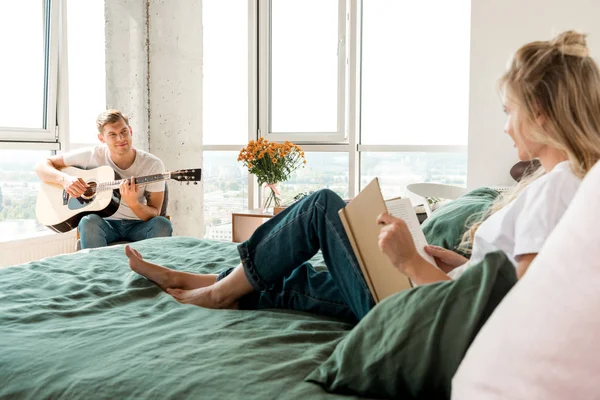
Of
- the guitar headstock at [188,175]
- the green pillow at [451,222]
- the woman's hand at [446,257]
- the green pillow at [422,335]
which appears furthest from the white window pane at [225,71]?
the green pillow at [422,335]

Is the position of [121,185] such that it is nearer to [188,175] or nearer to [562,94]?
[188,175]

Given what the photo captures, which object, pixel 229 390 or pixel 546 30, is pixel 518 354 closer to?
pixel 229 390

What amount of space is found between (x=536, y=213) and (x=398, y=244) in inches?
11.0

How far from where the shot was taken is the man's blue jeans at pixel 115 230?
3.29 m

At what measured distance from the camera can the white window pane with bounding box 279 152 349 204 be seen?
4.68 m

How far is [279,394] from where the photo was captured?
1040 mm

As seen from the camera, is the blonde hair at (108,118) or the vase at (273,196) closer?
the blonde hair at (108,118)

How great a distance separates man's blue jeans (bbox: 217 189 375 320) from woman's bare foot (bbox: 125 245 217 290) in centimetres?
22

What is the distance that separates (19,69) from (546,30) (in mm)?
3335

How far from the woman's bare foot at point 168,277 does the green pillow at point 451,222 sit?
77 cm

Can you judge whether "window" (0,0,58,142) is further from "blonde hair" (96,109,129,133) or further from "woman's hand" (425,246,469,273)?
"woman's hand" (425,246,469,273)

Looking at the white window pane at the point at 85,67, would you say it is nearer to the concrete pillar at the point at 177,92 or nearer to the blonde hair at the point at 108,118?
the concrete pillar at the point at 177,92

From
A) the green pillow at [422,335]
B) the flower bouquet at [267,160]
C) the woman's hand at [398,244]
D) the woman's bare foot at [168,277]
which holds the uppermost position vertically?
the flower bouquet at [267,160]

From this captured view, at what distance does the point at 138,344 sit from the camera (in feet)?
4.29
